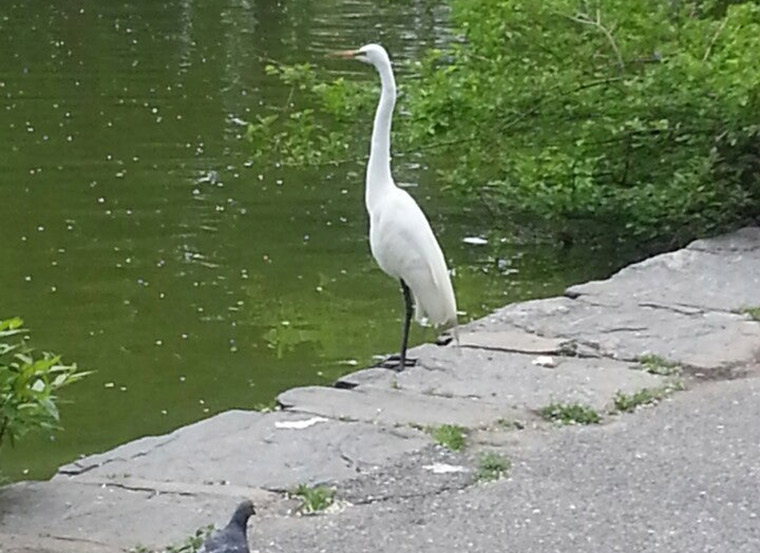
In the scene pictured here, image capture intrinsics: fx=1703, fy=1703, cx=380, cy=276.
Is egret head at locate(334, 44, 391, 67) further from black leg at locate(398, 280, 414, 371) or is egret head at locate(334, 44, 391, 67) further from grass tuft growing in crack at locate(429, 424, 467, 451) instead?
grass tuft growing in crack at locate(429, 424, 467, 451)

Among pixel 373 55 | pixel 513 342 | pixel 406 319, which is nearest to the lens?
pixel 513 342

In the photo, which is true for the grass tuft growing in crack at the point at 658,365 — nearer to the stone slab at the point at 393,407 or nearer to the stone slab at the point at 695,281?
the stone slab at the point at 393,407

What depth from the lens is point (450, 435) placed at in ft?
23.0

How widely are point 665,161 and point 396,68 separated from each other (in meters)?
8.84

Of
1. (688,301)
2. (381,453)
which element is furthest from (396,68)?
(381,453)

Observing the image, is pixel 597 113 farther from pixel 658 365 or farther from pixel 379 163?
pixel 658 365

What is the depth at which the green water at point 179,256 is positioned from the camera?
10159 millimetres

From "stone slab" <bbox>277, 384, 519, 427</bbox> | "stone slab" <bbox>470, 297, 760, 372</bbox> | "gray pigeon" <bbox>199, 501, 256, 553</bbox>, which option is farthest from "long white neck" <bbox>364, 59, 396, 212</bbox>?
"gray pigeon" <bbox>199, 501, 256, 553</bbox>

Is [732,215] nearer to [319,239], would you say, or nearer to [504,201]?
[504,201]

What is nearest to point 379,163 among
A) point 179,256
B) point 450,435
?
point 450,435

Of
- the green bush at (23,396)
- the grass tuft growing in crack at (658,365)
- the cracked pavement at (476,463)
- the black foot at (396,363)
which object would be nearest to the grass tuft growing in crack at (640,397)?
the cracked pavement at (476,463)

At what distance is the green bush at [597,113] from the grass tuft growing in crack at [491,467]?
494 cm

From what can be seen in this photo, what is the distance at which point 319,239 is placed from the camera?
13547 mm

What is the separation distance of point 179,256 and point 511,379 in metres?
5.42
